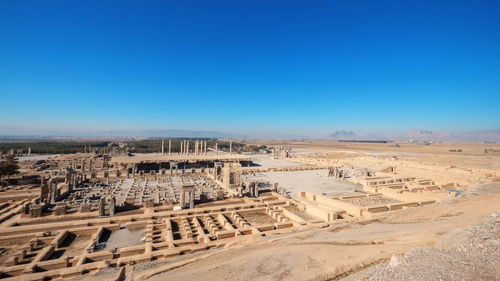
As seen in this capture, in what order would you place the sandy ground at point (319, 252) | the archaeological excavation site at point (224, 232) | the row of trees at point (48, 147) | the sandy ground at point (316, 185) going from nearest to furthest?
the sandy ground at point (319, 252) → the archaeological excavation site at point (224, 232) → the sandy ground at point (316, 185) → the row of trees at point (48, 147)

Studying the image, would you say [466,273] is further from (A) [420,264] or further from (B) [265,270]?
(B) [265,270]

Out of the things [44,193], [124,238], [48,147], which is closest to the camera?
[124,238]

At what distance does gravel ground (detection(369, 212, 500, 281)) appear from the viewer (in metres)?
6.96

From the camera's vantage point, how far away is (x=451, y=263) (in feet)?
25.0

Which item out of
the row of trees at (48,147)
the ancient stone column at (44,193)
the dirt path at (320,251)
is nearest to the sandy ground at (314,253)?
the dirt path at (320,251)

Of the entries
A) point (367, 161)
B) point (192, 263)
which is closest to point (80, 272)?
point (192, 263)

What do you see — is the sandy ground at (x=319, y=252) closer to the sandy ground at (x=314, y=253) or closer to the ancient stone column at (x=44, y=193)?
the sandy ground at (x=314, y=253)

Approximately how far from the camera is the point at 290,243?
39.0ft

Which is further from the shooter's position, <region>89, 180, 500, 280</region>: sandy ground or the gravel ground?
<region>89, 180, 500, 280</region>: sandy ground

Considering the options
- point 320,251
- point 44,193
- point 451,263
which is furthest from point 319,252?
point 44,193

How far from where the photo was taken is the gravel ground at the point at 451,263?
22.8 feet

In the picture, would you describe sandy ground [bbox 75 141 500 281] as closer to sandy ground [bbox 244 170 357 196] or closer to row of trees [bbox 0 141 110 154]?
sandy ground [bbox 244 170 357 196]

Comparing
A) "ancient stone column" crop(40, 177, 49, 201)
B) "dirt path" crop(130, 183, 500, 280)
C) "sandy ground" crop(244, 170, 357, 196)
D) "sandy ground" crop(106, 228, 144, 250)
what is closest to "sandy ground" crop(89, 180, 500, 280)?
"dirt path" crop(130, 183, 500, 280)

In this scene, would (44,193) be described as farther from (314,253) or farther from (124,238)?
(314,253)
